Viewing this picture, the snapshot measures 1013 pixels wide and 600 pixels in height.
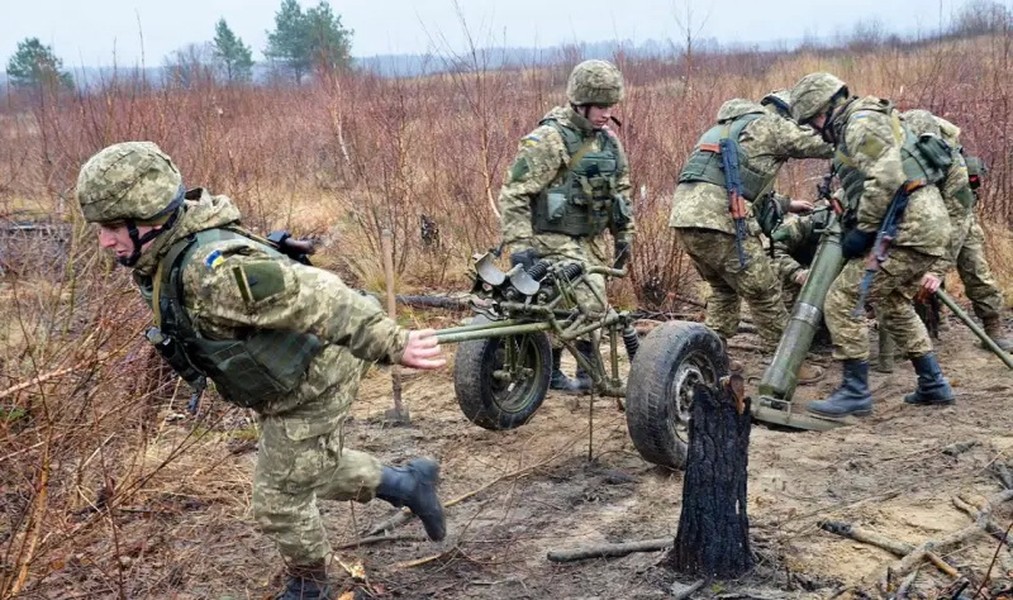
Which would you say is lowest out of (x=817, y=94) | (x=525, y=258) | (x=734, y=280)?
(x=734, y=280)

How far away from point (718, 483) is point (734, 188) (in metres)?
2.88

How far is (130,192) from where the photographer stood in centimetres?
300

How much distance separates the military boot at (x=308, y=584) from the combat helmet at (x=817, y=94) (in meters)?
3.86

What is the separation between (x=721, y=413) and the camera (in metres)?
3.52

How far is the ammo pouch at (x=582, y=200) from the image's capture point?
5793 mm

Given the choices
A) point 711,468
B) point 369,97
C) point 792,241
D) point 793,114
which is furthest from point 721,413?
point 369,97

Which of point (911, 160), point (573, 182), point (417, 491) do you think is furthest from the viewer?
point (573, 182)

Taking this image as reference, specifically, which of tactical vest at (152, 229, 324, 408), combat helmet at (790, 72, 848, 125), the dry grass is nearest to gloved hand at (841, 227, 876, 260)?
combat helmet at (790, 72, 848, 125)

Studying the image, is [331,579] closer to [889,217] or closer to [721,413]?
[721,413]

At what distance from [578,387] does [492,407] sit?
1128 mm

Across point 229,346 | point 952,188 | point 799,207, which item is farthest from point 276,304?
point 952,188

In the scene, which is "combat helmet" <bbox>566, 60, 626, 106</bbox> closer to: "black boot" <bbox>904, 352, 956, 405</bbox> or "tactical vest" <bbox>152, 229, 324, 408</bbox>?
"black boot" <bbox>904, 352, 956, 405</bbox>

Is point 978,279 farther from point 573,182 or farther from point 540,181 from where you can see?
point 540,181

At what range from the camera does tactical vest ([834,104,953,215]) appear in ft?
17.8
